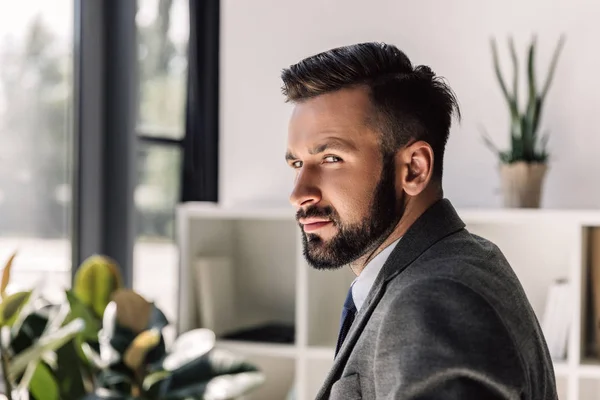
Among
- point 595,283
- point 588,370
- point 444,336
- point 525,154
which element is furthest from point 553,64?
point 444,336

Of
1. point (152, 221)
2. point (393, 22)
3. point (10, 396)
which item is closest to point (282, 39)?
point (393, 22)

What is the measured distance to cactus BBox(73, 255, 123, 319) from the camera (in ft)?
7.70

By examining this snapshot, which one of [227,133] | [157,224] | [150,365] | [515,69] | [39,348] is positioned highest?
[515,69]

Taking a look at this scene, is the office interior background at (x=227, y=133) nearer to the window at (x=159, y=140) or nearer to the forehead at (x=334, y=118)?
the window at (x=159, y=140)

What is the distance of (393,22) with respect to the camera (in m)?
3.16

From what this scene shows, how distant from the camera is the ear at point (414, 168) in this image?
121cm

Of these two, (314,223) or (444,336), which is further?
(314,223)

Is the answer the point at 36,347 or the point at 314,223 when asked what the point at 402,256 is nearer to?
the point at 314,223

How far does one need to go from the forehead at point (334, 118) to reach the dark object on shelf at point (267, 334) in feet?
6.41

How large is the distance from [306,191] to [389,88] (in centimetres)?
19

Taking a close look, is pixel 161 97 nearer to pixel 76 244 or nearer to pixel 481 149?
pixel 76 244

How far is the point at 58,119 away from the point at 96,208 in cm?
34

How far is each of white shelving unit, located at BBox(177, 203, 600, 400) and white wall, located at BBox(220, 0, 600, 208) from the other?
15cm

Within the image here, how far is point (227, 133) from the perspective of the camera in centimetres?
344
